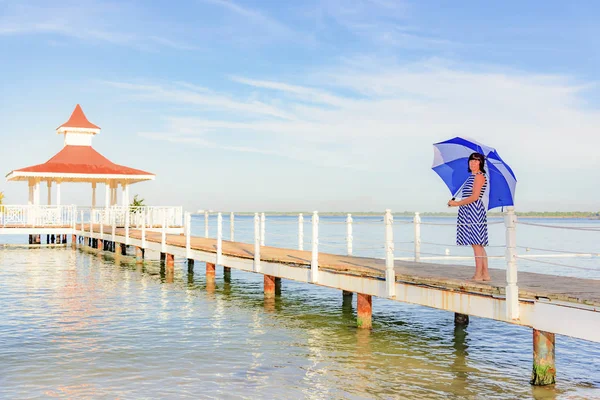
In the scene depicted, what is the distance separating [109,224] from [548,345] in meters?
25.5

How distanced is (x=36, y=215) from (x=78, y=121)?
6.20 m

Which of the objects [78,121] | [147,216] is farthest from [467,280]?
[78,121]

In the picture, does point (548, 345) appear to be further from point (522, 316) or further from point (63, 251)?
point (63, 251)

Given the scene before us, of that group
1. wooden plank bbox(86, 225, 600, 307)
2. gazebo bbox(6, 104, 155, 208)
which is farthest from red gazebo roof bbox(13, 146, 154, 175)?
wooden plank bbox(86, 225, 600, 307)

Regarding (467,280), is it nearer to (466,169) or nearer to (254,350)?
(466,169)

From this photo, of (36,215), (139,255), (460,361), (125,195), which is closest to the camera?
(460,361)

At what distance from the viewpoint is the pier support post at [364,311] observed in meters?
11.7

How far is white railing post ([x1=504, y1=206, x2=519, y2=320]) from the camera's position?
775 centimetres

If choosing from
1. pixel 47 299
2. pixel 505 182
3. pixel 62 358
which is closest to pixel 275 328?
pixel 62 358

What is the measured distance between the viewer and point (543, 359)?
8117 millimetres

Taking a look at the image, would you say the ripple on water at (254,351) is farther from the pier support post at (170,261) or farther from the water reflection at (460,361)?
the pier support post at (170,261)

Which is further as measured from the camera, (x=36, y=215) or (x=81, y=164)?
(x=81, y=164)

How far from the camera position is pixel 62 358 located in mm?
9664

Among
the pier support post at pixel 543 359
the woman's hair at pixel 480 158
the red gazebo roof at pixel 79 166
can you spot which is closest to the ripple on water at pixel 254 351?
Result: the pier support post at pixel 543 359
